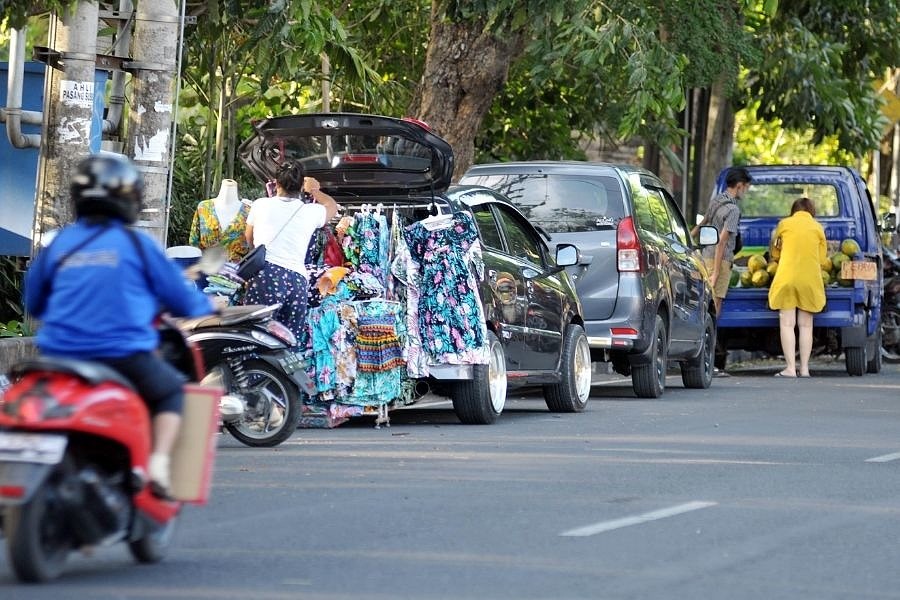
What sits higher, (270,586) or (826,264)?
(826,264)

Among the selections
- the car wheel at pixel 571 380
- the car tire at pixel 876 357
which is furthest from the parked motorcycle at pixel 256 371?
the car tire at pixel 876 357

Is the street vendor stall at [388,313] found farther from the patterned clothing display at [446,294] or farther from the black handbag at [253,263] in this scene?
the black handbag at [253,263]

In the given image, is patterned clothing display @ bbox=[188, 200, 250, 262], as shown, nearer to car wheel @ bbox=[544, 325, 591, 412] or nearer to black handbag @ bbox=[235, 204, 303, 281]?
black handbag @ bbox=[235, 204, 303, 281]

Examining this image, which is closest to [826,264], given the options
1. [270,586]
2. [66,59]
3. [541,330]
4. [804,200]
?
[804,200]

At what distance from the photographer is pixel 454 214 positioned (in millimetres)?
13570

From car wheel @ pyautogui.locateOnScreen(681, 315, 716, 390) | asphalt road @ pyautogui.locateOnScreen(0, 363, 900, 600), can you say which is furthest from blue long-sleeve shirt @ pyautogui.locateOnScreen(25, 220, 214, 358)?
car wheel @ pyautogui.locateOnScreen(681, 315, 716, 390)

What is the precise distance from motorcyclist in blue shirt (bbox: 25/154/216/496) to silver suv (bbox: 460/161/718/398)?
9144mm

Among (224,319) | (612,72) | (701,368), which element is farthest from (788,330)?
(224,319)

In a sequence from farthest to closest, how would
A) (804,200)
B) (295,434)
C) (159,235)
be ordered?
(804,200)
(159,235)
(295,434)

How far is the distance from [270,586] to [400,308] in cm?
660

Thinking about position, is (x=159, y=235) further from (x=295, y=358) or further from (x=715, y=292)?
(x=715, y=292)

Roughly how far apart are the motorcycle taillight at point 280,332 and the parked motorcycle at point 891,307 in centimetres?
Answer: 1348

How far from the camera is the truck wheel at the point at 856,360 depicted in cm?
2105

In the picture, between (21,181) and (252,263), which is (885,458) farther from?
(21,181)
